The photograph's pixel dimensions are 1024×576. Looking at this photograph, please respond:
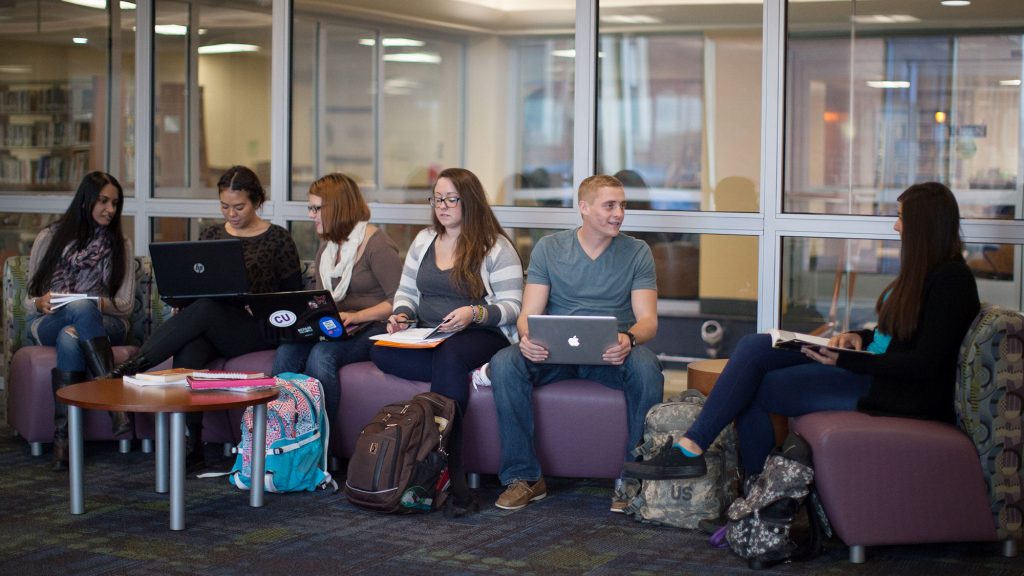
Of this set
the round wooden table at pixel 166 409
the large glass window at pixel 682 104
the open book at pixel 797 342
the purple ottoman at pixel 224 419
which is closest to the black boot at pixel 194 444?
the purple ottoman at pixel 224 419

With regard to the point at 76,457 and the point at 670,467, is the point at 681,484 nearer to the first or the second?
the point at 670,467

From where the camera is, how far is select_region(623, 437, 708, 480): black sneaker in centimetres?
383

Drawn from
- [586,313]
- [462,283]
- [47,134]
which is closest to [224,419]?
[462,283]

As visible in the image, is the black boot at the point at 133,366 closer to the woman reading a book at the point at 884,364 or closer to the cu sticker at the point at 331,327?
the cu sticker at the point at 331,327

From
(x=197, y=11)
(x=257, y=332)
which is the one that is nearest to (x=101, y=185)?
(x=257, y=332)

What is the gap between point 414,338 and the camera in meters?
4.39

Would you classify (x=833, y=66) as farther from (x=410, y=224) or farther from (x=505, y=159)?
(x=410, y=224)

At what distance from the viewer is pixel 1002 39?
7.05 m

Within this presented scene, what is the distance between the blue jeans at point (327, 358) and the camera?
15.3ft

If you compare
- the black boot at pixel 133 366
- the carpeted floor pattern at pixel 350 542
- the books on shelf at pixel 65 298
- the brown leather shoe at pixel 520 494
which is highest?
the books on shelf at pixel 65 298

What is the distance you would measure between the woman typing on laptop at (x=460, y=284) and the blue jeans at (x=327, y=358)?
0.54 feet

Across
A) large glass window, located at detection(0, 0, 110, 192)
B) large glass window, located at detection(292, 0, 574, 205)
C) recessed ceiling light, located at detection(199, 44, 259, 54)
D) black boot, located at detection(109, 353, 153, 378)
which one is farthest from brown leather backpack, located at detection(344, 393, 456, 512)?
large glass window, located at detection(0, 0, 110, 192)

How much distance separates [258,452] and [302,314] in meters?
0.80

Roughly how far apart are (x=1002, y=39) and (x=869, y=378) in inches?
166
